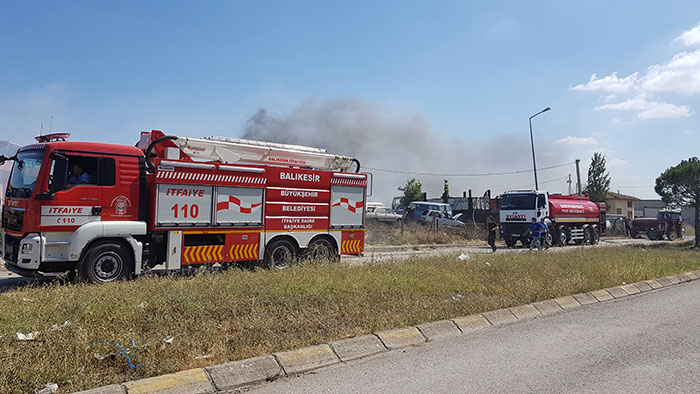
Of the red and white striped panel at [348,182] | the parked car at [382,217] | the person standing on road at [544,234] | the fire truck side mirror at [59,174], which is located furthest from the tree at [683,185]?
the fire truck side mirror at [59,174]

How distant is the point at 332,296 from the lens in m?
7.84

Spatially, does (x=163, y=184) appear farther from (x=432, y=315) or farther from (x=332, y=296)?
(x=432, y=315)

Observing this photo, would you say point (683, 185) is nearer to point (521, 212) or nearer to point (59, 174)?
point (521, 212)

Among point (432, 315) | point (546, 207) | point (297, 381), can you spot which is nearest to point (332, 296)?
point (432, 315)

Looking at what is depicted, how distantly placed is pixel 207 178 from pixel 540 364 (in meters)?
7.71

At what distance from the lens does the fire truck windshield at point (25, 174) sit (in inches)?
375

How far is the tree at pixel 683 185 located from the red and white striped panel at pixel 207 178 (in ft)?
78.8

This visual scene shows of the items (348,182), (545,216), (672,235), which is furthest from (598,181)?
(348,182)

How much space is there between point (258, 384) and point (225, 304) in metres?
2.43

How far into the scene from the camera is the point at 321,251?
1317cm

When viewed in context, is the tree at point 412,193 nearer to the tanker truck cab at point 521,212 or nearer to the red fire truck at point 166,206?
the tanker truck cab at point 521,212

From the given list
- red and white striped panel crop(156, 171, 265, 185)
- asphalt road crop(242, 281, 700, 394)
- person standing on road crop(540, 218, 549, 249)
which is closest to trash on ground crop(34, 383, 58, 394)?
asphalt road crop(242, 281, 700, 394)

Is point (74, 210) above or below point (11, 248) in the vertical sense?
above

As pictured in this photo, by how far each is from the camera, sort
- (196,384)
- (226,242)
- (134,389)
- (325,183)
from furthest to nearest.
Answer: (325,183) → (226,242) → (196,384) → (134,389)
